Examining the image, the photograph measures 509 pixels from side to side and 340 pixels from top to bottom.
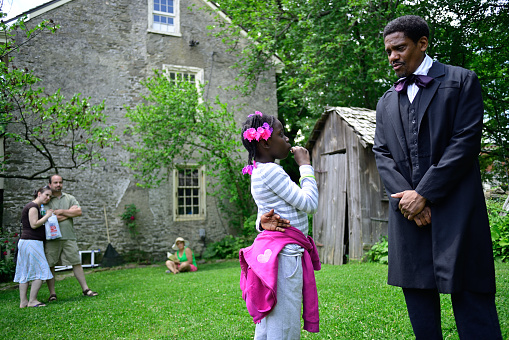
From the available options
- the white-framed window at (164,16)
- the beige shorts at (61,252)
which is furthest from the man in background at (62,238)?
the white-framed window at (164,16)

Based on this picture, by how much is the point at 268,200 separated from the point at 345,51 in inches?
419

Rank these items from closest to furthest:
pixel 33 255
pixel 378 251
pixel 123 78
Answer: pixel 33 255 → pixel 378 251 → pixel 123 78

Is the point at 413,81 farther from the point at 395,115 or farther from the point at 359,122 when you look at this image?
the point at 359,122

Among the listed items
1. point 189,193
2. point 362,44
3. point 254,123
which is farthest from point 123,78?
point 254,123

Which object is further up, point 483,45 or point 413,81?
point 483,45

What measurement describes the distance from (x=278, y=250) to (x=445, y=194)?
103 centimetres

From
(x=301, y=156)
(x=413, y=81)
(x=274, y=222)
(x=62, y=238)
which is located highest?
(x=413, y=81)

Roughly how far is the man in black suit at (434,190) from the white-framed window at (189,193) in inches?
472

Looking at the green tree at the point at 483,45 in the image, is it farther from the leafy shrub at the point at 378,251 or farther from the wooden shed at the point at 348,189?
the leafy shrub at the point at 378,251

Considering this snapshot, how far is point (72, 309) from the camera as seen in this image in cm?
596

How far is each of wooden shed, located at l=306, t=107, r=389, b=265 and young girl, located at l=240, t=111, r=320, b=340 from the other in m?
6.97

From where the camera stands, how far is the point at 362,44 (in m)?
12.1

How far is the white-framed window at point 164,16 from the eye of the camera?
47.9 feet

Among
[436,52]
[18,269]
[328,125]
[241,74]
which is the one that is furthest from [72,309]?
[436,52]
